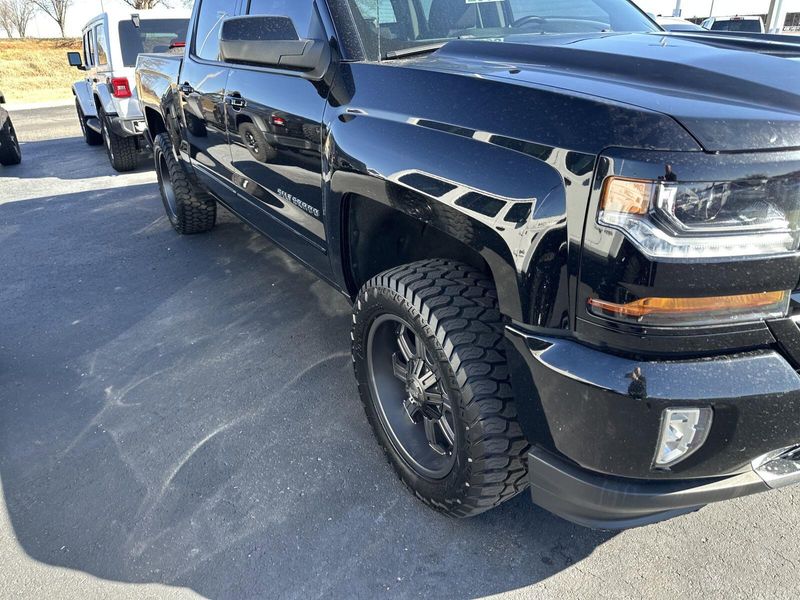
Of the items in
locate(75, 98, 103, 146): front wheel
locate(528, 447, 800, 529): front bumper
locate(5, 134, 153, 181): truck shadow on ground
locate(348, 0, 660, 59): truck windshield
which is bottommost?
locate(5, 134, 153, 181): truck shadow on ground

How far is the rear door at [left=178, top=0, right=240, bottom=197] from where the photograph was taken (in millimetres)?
3402

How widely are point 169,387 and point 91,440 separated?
1.49 ft

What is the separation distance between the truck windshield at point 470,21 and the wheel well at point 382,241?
1.93 ft

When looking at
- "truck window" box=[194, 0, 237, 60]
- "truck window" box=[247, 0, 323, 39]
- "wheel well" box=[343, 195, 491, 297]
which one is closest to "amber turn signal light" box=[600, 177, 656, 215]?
"wheel well" box=[343, 195, 491, 297]

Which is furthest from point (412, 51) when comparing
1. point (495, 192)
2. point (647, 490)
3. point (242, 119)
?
point (647, 490)

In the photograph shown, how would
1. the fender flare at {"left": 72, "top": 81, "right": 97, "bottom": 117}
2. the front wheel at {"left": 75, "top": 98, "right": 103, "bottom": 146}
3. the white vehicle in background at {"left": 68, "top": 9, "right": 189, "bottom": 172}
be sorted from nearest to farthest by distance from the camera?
the white vehicle in background at {"left": 68, "top": 9, "right": 189, "bottom": 172} → the fender flare at {"left": 72, "top": 81, "right": 97, "bottom": 117} → the front wheel at {"left": 75, "top": 98, "right": 103, "bottom": 146}

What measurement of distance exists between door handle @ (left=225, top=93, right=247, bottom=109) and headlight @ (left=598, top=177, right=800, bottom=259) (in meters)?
2.20

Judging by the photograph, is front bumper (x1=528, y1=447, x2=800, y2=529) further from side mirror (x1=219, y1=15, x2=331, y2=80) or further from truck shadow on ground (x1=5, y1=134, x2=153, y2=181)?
truck shadow on ground (x1=5, y1=134, x2=153, y2=181)

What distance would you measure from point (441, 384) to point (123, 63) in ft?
23.7

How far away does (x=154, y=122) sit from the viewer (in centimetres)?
534

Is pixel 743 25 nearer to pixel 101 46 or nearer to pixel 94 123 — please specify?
pixel 101 46

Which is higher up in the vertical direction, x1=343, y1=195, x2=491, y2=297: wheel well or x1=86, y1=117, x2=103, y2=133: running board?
x1=343, y1=195, x2=491, y2=297: wheel well

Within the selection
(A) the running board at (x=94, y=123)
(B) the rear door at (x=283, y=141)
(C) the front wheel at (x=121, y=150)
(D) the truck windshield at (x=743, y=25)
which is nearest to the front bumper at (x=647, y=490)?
(B) the rear door at (x=283, y=141)

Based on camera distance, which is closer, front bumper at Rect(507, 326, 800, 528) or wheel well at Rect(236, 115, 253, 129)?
front bumper at Rect(507, 326, 800, 528)
